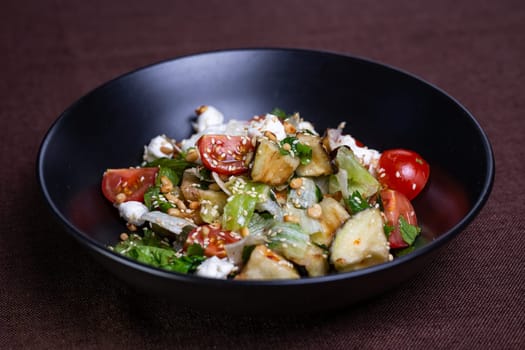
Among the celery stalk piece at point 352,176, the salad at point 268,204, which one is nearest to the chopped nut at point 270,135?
the salad at point 268,204

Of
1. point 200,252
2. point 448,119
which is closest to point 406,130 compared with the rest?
point 448,119

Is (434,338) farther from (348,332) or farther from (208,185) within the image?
(208,185)

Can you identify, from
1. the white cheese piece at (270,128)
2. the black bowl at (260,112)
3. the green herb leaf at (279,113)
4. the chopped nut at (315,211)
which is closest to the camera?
the black bowl at (260,112)

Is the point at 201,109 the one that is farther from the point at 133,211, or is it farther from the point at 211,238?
the point at 211,238

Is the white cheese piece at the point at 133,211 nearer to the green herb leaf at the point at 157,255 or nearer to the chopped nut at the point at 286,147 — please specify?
the green herb leaf at the point at 157,255

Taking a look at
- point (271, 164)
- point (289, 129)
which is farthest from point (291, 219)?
point (289, 129)
